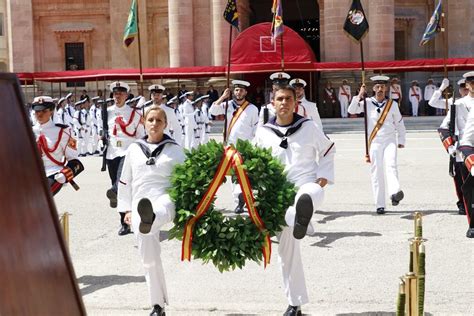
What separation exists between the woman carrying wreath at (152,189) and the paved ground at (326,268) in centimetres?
50

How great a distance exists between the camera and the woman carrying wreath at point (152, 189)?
20.9 ft

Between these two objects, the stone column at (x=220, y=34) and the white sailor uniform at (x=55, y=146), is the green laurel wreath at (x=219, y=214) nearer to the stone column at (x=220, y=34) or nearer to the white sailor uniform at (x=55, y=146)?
the white sailor uniform at (x=55, y=146)

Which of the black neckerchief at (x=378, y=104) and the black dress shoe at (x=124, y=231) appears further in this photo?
the black neckerchief at (x=378, y=104)

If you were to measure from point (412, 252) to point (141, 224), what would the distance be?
1.87 meters

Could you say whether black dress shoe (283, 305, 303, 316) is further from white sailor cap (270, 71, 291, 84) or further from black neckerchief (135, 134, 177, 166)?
white sailor cap (270, 71, 291, 84)

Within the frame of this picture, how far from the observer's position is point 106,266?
884 centimetres

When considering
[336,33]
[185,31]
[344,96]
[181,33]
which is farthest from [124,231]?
Result: [185,31]

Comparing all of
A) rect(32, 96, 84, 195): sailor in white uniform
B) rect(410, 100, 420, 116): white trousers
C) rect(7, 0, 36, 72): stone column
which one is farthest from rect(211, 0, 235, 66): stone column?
rect(32, 96, 84, 195): sailor in white uniform

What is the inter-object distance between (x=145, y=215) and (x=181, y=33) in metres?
32.8

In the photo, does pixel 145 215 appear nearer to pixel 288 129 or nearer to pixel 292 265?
pixel 292 265

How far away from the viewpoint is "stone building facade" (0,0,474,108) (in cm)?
3691

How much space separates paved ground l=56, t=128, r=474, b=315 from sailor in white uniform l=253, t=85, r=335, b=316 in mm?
420

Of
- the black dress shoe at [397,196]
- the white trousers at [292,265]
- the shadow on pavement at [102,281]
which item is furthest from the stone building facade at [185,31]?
the white trousers at [292,265]

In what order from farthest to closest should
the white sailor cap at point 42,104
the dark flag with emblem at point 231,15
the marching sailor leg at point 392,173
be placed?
the dark flag with emblem at point 231,15 → the marching sailor leg at point 392,173 → the white sailor cap at point 42,104
